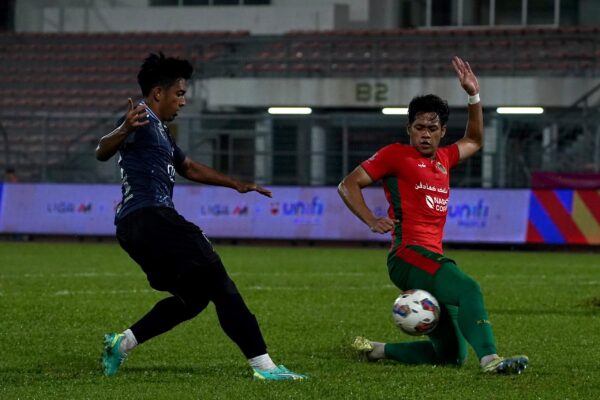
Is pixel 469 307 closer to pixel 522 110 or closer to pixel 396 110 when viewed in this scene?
pixel 522 110

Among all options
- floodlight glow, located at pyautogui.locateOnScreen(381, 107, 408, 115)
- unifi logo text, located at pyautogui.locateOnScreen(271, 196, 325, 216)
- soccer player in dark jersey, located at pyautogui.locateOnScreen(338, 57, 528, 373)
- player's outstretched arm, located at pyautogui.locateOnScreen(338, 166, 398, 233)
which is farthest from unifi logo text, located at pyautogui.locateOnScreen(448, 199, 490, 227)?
player's outstretched arm, located at pyautogui.locateOnScreen(338, 166, 398, 233)

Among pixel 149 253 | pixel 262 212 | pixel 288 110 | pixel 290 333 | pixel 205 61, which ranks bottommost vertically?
pixel 262 212

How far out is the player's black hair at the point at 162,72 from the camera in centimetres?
796

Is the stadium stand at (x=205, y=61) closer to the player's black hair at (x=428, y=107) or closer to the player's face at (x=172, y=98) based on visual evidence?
the player's black hair at (x=428, y=107)

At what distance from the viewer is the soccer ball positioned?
8.20 m

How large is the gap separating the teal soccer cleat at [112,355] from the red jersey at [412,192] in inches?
73.9

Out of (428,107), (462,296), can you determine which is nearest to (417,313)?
(462,296)

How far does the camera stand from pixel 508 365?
25.6 ft

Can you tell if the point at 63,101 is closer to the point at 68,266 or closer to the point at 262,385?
the point at 68,266

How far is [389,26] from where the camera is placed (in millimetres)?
36531

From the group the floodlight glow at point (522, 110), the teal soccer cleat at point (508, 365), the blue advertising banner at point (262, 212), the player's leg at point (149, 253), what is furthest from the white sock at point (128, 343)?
the floodlight glow at point (522, 110)

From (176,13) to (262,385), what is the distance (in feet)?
103

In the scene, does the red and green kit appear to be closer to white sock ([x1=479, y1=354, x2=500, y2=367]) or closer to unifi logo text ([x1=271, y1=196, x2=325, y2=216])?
white sock ([x1=479, y1=354, x2=500, y2=367])

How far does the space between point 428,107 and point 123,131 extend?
2.08 m
